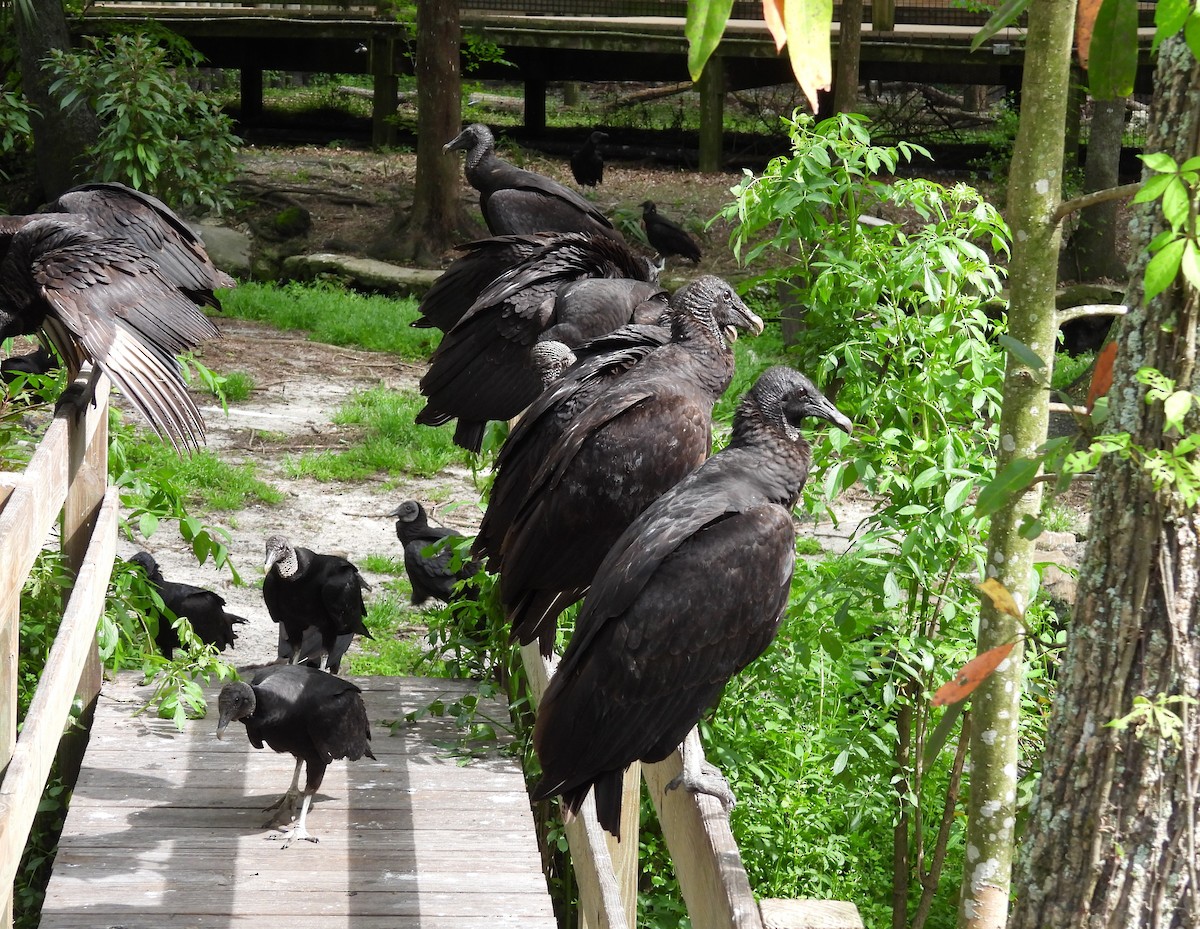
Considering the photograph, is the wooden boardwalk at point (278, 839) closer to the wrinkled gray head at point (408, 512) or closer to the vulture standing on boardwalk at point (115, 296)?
the vulture standing on boardwalk at point (115, 296)

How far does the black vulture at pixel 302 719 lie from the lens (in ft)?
11.9

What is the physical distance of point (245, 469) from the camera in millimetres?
7176

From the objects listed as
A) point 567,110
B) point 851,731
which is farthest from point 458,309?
point 567,110

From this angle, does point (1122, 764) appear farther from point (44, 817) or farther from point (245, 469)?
point (245, 469)

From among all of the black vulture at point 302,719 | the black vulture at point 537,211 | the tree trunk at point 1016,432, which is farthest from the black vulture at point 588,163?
the tree trunk at point 1016,432

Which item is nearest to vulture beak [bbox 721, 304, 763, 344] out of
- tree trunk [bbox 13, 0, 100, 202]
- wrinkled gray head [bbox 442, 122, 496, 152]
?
wrinkled gray head [bbox 442, 122, 496, 152]

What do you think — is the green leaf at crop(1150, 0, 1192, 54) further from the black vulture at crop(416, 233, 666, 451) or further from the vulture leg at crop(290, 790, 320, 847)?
the vulture leg at crop(290, 790, 320, 847)

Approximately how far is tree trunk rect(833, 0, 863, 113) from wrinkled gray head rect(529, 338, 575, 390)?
16.9 feet

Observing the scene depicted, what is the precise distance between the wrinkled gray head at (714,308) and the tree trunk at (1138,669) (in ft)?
5.08

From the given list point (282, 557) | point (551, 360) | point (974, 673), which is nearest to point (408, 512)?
point (282, 557)

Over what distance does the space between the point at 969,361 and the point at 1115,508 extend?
145cm

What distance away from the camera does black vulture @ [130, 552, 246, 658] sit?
16.6ft

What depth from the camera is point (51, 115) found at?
424 inches

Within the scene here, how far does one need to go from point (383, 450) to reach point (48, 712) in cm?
483
